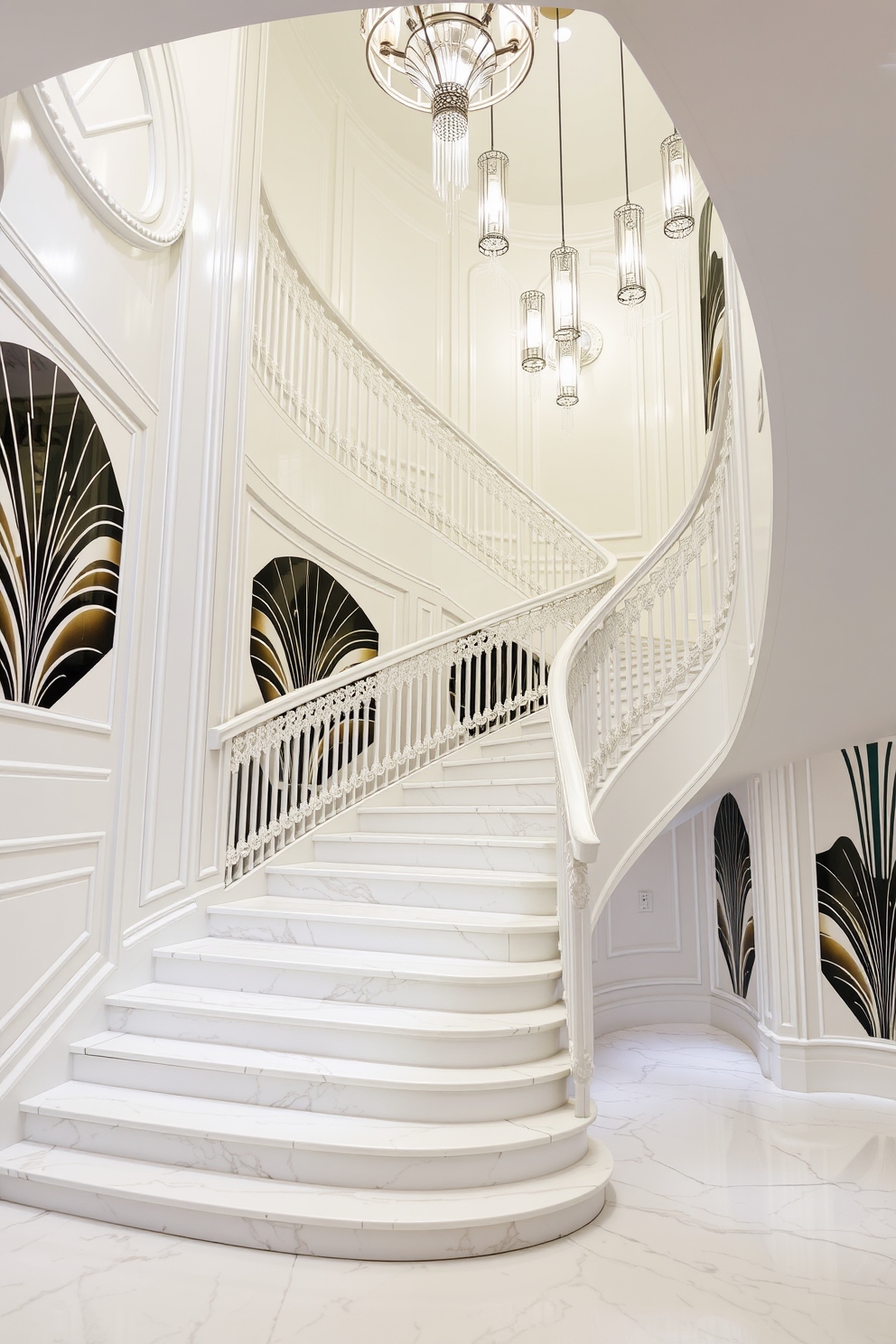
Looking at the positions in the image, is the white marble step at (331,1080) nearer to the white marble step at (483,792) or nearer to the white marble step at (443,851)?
the white marble step at (443,851)

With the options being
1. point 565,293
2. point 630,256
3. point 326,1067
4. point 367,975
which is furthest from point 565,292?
point 326,1067

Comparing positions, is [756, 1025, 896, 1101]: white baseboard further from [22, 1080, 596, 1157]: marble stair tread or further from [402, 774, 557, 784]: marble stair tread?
[22, 1080, 596, 1157]: marble stair tread

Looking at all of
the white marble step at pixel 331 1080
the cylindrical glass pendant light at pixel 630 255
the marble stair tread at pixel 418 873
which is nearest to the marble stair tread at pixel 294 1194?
the white marble step at pixel 331 1080

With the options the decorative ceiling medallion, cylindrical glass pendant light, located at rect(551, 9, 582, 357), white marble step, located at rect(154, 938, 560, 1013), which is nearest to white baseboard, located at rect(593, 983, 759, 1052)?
white marble step, located at rect(154, 938, 560, 1013)

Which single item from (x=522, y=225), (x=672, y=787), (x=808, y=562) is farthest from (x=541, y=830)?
(x=522, y=225)

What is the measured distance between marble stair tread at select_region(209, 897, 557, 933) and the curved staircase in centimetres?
1

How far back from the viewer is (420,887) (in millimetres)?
4016

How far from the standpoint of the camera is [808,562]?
10.2 feet

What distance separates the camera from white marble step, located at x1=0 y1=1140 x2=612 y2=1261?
2430 mm

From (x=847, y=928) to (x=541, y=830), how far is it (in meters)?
1.69

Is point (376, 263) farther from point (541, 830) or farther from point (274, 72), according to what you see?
point (541, 830)

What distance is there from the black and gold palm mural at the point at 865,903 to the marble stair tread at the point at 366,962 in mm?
1929

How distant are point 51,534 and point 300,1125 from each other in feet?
7.23

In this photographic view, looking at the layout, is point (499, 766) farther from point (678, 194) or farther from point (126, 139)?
point (126, 139)
